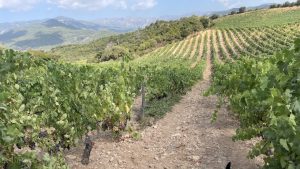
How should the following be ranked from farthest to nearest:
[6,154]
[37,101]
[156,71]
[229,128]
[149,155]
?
[156,71]
[229,128]
[149,155]
[37,101]
[6,154]

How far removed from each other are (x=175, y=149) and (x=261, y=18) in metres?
94.5

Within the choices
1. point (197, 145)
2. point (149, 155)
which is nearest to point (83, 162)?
point (149, 155)

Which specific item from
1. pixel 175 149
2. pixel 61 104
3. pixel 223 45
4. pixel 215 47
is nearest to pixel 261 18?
pixel 223 45

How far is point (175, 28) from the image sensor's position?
101 m

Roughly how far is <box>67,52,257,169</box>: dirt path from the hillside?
77.2 m

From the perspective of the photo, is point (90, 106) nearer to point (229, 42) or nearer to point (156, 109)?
point (156, 109)

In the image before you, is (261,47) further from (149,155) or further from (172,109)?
(149,155)

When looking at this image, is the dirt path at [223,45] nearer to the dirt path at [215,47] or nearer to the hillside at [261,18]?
the dirt path at [215,47]

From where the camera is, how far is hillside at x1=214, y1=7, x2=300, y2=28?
303 feet

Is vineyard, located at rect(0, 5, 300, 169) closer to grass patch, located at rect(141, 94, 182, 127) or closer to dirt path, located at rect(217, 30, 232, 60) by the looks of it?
grass patch, located at rect(141, 94, 182, 127)

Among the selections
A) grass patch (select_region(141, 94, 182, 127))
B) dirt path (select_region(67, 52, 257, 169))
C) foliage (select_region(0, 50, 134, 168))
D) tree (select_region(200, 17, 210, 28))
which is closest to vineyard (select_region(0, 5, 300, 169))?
foliage (select_region(0, 50, 134, 168))

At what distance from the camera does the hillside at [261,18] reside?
9244 cm

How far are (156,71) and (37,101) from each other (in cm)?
1579

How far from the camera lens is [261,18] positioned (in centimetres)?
10150
